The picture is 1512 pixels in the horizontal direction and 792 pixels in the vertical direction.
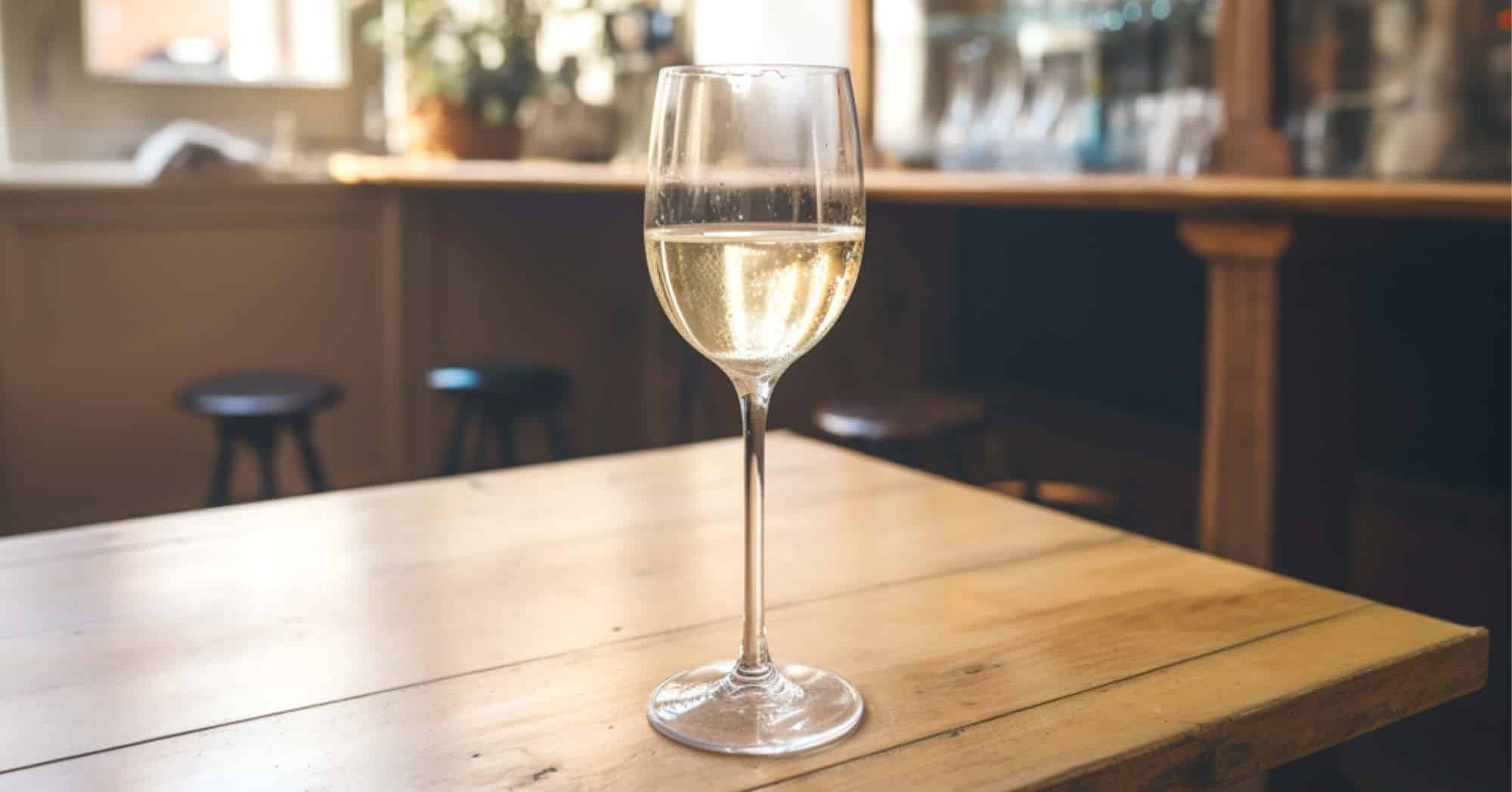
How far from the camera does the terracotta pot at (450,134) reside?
142 inches

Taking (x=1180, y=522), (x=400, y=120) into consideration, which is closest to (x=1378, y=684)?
(x=1180, y=522)

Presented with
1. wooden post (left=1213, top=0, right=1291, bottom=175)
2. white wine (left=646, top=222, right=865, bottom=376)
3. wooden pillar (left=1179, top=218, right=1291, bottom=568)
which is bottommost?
wooden pillar (left=1179, top=218, right=1291, bottom=568)

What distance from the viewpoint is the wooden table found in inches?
21.3

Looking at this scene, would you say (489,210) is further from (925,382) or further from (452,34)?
(925,382)

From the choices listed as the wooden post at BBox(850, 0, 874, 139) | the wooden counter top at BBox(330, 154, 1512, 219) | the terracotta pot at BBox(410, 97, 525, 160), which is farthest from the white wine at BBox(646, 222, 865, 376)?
the terracotta pot at BBox(410, 97, 525, 160)

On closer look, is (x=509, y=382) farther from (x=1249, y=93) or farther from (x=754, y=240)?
(x=754, y=240)

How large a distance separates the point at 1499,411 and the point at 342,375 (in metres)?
2.79

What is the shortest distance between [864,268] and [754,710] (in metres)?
2.81

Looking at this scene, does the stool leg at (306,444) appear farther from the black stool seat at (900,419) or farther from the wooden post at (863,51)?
the wooden post at (863,51)

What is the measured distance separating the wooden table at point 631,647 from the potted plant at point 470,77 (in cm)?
281

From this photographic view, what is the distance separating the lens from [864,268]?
334 centimetres

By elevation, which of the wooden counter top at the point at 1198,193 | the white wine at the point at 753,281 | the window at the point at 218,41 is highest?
the window at the point at 218,41

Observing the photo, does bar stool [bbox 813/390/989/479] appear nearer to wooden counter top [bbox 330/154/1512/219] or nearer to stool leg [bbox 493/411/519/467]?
wooden counter top [bbox 330/154/1512/219]

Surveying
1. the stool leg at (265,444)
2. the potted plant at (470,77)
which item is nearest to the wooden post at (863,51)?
the potted plant at (470,77)
